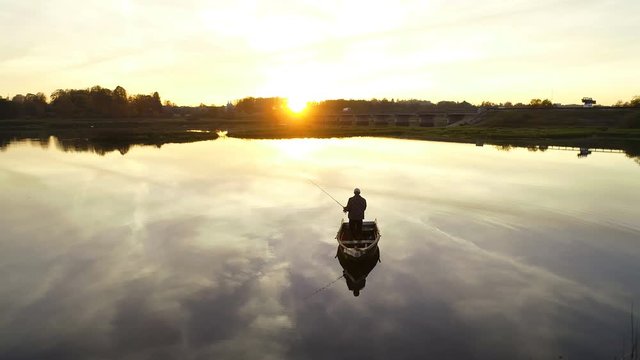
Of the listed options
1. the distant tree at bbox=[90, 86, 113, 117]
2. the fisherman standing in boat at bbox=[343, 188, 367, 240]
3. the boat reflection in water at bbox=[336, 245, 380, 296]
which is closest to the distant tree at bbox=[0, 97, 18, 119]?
the distant tree at bbox=[90, 86, 113, 117]

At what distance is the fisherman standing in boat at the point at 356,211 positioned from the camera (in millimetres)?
23266

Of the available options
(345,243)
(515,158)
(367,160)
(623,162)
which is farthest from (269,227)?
(623,162)

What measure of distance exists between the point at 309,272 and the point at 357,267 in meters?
2.44

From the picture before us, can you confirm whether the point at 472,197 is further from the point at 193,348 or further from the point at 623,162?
the point at 623,162

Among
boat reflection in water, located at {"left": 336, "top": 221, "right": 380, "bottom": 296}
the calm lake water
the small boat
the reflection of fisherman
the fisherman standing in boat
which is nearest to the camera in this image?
the calm lake water

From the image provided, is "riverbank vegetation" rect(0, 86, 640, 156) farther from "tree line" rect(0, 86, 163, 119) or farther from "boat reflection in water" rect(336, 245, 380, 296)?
"boat reflection in water" rect(336, 245, 380, 296)

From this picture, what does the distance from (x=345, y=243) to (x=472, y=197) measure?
67.0ft

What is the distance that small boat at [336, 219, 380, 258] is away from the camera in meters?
21.7

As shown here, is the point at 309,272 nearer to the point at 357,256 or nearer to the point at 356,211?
the point at 357,256

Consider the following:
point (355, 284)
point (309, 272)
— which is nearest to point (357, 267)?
point (355, 284)

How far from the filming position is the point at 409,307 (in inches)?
720

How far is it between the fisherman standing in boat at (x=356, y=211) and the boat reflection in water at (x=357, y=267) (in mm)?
1275

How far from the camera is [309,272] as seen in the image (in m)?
22.0

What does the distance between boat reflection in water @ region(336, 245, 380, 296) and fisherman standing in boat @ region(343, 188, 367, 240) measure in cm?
128
